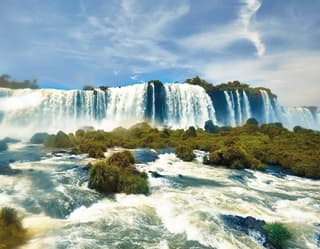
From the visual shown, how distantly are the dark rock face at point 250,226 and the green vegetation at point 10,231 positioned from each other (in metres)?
6.16

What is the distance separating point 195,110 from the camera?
6094 cm

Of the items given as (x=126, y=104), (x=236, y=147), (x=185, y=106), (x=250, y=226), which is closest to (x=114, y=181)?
(x=250, y=226)

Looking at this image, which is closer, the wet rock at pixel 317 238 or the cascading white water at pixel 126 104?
the wet rock at pixel 317 238

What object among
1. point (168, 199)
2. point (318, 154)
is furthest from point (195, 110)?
point (168, 199)

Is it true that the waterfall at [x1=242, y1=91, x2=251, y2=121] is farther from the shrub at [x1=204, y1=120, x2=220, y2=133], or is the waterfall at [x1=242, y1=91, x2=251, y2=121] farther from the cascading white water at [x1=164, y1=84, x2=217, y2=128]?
the shrub at [x1=204, y1=120, x2=220, y2=133]

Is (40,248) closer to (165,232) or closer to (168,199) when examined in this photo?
(165,232)

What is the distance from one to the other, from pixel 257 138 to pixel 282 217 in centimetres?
2732

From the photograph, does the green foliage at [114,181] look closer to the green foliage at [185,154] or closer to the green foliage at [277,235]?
the green foliage at [277,235]

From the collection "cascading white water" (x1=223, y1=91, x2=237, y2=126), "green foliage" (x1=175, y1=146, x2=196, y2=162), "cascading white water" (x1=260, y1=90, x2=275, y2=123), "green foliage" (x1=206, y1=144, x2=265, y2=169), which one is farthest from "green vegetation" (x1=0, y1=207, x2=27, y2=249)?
"cascading white water" (x1=260, y1=90, x2=275, y2=123)

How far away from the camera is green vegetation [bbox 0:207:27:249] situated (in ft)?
28.3

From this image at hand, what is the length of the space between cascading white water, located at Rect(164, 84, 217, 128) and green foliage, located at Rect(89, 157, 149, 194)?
4413 cm

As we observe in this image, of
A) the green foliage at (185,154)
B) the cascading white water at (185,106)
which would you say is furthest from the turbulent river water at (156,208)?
the cascading white water at (185,106)

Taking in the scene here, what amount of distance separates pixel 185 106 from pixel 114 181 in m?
46.2

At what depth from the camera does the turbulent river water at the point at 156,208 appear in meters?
9.65
